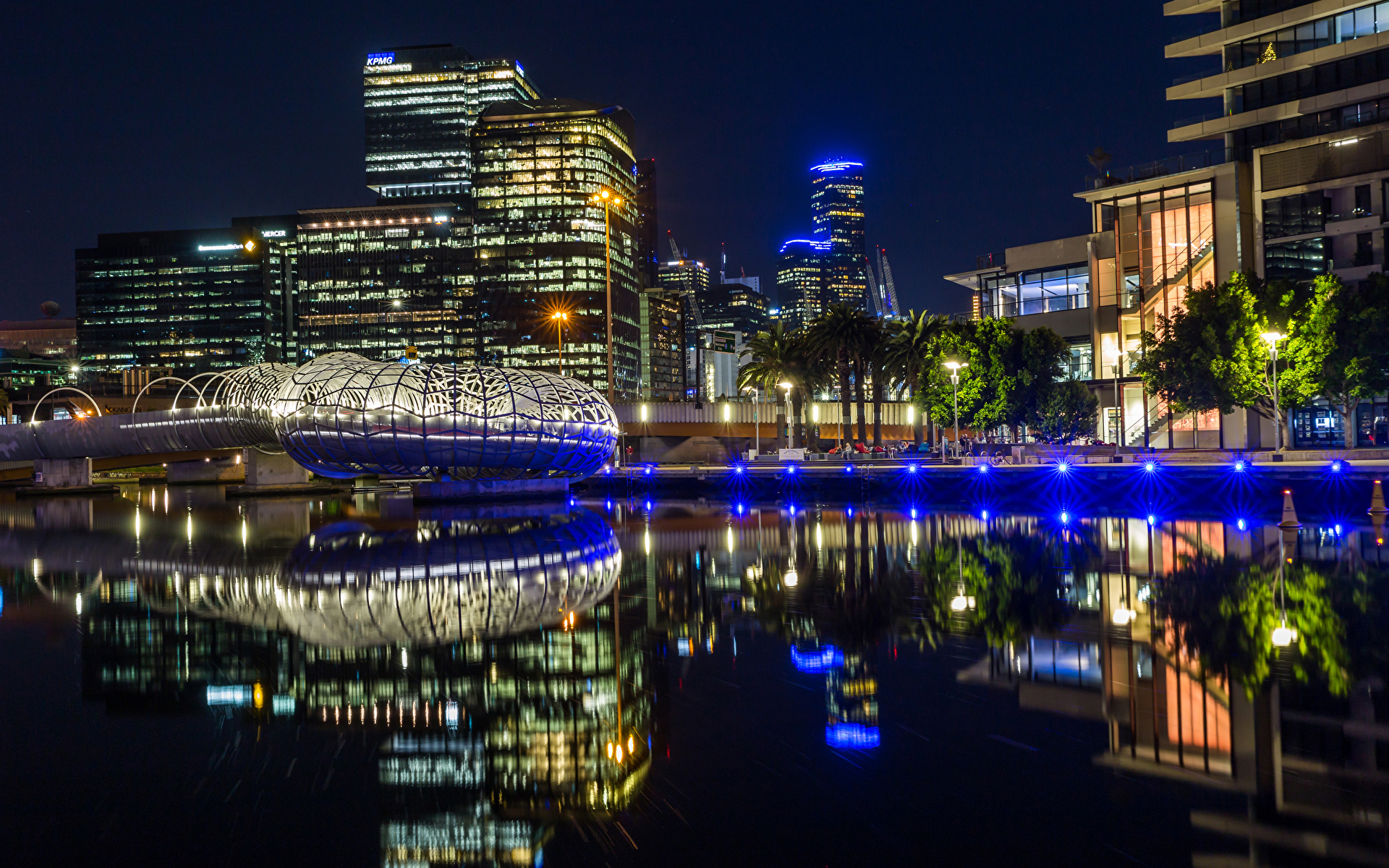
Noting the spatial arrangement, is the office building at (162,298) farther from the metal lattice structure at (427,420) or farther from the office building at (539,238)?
the metal lattice structure at (427,420)

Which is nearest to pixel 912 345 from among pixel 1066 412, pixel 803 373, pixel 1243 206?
pixel 803 373

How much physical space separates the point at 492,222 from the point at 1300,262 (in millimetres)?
153363

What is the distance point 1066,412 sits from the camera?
55.0 m

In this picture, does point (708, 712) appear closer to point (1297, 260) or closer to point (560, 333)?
point (560, 333)

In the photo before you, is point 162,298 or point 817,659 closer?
point 817,659

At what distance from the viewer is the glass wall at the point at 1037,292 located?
6488 centimetres

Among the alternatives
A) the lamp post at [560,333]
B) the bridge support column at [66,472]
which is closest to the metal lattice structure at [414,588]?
the lamp post at [560,333]

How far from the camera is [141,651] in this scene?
11.7 meters

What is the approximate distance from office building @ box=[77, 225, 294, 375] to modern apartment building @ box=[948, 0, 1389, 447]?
173 metres

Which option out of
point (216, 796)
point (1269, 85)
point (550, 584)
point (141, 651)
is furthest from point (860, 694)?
point (1269, 85)

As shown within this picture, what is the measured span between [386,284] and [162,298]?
49.9 meters

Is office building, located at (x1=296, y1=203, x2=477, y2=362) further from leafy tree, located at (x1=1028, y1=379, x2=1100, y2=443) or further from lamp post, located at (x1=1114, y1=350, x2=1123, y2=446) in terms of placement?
leafy tree, located at (x1=1028, y1=379, x2=1100, y2=443)

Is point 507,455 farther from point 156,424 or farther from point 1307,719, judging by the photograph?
point 1307,719

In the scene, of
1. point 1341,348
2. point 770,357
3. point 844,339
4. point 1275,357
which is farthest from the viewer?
point 770,357
